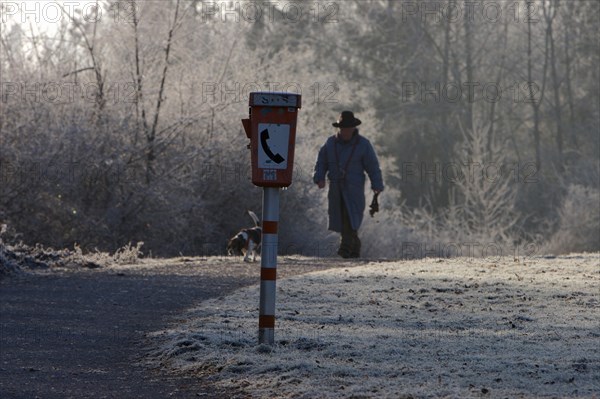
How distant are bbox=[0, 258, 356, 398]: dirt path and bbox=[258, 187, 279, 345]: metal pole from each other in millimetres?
849

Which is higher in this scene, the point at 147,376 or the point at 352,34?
the point at 352,34

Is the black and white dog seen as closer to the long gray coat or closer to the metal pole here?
the long gray coat

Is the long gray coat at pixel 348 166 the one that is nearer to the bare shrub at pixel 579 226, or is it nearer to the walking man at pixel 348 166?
the walking man at pixel 348 166

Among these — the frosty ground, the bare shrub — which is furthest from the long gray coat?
the bare shrub

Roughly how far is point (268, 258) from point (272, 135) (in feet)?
2.83

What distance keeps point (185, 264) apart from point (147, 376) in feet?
30.5

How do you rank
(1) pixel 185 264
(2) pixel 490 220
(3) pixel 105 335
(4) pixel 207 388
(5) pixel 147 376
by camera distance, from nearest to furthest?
(4) pixel 207 388 < (5) pixel 147 376 < (3) pixel 105 335 < (1) pixel 185 264 < (2) pixel 490 220

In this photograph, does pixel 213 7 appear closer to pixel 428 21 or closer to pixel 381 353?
pixel 428 21

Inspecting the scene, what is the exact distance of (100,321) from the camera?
37.9 feet

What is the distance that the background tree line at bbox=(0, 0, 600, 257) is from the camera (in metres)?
24.2

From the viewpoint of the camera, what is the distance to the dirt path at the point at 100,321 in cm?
813

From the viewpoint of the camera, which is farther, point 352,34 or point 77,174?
point 352,34

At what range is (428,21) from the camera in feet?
179

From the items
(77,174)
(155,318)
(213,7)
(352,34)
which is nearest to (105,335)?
(155,318)
